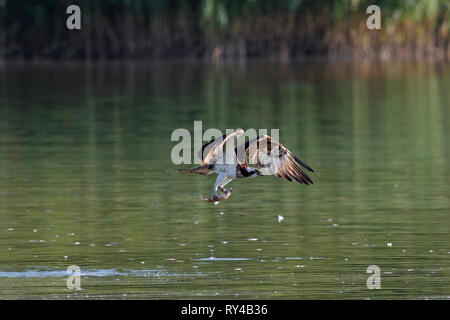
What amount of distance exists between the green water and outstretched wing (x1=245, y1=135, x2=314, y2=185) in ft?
2.31

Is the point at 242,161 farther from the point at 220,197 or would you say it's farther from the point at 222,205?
the point at 222,205

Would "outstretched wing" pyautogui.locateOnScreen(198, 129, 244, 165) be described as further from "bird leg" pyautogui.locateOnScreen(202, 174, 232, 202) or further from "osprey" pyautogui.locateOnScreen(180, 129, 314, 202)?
"bird leg" pyautogui.locateOnScreen(202, 174, 232, 202)

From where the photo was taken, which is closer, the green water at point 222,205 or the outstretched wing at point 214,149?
the green water at point 222,205

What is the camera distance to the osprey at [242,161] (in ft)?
33.2

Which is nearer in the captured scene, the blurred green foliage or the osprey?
the osprey

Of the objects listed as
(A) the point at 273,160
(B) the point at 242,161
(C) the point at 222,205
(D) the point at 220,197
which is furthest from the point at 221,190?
(C) the point at 222,205

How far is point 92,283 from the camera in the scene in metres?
9.56

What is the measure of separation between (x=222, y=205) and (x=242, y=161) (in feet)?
11.1

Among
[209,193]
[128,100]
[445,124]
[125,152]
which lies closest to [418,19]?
[128,100]

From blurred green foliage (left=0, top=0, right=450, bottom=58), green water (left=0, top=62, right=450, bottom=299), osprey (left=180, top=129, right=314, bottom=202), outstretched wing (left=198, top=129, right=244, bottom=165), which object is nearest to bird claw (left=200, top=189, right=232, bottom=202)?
osprey (left=180, top=129, right=314, bottom=202)

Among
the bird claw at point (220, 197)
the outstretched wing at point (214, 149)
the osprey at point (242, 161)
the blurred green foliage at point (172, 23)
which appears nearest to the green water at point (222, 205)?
the bird claw at point (220, 197)

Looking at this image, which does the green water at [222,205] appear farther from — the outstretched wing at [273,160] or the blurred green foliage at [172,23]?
the blurred green foliage at [172,23]

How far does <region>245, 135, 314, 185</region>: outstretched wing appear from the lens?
10.2m

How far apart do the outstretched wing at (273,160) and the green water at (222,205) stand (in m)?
0.70
